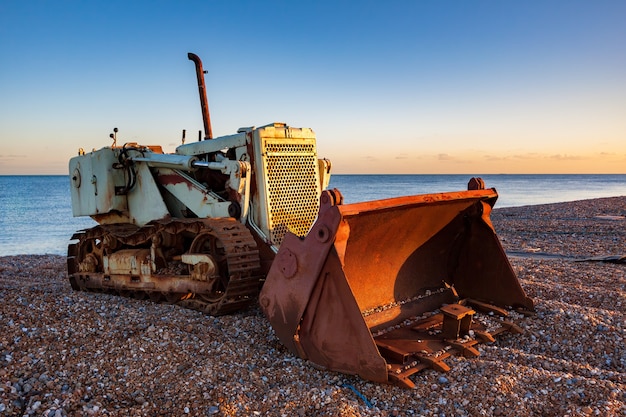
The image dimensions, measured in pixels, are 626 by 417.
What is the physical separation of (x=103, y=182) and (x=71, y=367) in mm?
3866

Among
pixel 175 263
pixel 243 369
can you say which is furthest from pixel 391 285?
pixel 175 263

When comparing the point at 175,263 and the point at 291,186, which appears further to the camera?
the point at 175,263

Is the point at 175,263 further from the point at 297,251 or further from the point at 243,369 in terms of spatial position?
the point at 297,251

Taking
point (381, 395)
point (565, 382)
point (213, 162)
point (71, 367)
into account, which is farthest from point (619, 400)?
point (213, 162)

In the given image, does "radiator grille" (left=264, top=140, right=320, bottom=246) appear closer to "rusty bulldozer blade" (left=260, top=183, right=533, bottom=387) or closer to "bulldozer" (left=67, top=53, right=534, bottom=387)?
"bulldozer" (left=67, top=53, right=534, bottom=387)

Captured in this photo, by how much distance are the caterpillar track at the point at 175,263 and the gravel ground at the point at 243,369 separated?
1.10 ft

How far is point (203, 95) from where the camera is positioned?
789cm

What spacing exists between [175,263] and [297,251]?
2.91 m

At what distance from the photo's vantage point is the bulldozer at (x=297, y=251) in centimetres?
A: 404

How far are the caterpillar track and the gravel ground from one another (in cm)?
34

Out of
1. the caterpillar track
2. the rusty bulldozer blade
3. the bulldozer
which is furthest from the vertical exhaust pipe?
the rusty bulldozer blade

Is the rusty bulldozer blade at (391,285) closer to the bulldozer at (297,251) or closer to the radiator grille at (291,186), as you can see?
the bulldozer at (297,251)

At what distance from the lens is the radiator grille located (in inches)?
241

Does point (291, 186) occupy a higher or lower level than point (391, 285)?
higher
